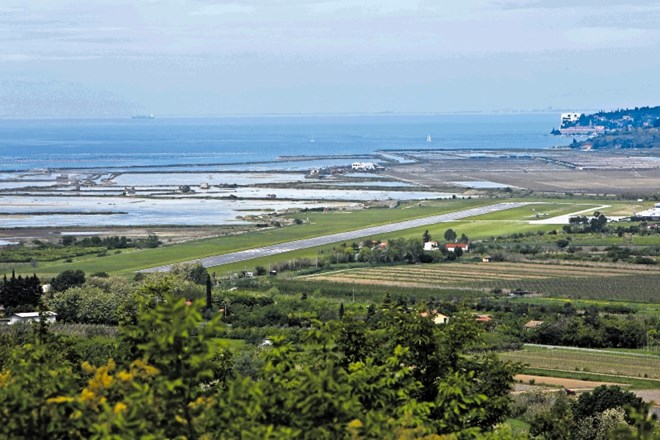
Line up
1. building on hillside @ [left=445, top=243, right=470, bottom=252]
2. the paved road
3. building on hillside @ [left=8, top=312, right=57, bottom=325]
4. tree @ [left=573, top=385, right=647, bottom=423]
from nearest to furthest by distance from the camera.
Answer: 1. tree @ [left=573, top=385, right=647, bottom=423]
2. building on hillside @ [left=8, top=312, right=57, bottom=325]
3. the paved road
4. building on hillside @ [left=445, top=243, right=470, bottom=252]

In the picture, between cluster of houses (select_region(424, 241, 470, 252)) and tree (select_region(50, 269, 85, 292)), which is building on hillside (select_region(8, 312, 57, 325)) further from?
cluster of houses (select_region(424, 241, 470, 252))

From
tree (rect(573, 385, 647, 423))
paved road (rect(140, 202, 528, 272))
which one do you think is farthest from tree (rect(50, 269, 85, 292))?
tree (rect(573, 385, 647, 423))

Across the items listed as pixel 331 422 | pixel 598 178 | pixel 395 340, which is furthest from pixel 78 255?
pixel 598 178

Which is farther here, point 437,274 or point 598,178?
point 598,178

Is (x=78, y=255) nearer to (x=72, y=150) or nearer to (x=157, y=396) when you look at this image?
(x=157, y=396)

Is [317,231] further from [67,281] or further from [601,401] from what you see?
[601,401]

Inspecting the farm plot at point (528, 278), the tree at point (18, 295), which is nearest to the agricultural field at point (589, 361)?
the farm plot at point (528, 278)
